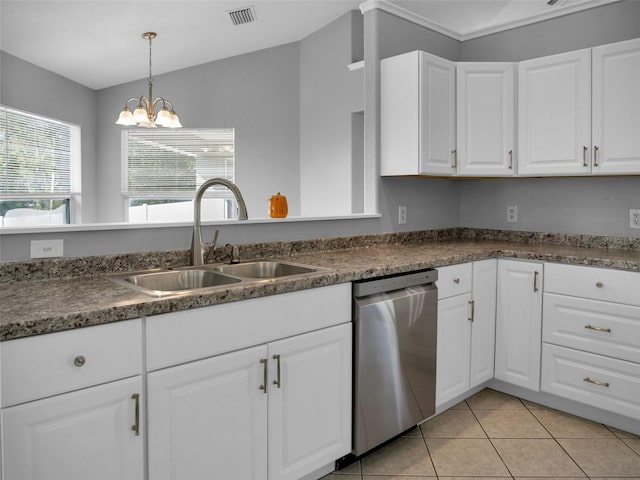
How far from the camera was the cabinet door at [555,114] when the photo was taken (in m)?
2.74

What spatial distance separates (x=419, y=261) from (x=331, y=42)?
3.57m

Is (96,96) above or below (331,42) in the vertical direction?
below

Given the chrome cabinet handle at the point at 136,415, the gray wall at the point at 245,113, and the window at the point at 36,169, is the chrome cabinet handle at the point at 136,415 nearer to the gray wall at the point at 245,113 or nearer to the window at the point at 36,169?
the window at the point at 36,169

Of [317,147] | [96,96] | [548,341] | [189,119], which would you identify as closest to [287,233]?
[548,341]

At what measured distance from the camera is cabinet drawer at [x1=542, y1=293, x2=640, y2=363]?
235 centimetres

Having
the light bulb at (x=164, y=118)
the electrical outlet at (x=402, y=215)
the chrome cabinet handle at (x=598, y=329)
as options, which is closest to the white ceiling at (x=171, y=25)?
the light bulb at (x=164, y=118)

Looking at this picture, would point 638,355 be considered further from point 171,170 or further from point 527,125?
point 171,170

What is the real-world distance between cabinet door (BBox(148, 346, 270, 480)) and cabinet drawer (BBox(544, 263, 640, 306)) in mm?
1719

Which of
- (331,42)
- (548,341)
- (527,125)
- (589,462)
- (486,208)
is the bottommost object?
(589,462)

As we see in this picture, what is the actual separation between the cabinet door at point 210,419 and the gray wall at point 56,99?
385 cm

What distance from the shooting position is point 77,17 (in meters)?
3.57

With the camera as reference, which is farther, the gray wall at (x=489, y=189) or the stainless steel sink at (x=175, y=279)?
the gray wall at (x=489, y=189)

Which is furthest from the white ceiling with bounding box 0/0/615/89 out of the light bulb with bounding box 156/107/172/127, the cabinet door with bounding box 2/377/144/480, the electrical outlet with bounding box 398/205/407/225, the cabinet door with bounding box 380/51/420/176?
the cabinet door with bounding box 2/377/144/480

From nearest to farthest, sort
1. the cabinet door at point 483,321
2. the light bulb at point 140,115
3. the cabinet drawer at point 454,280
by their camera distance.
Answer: the cabinet drawer at point 454,280, the cabinet door at point 483,321, the light bulb at point 140,115
